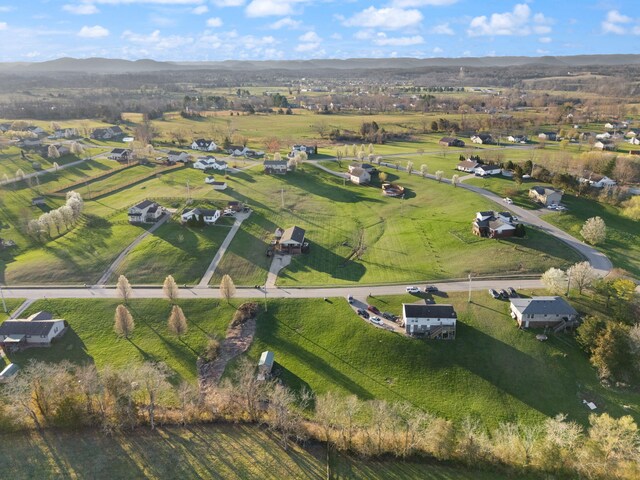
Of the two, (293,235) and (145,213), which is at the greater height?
(145,213)

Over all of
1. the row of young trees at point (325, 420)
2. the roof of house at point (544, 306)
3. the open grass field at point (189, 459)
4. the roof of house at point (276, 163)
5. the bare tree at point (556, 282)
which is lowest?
the open grass field at point (189, 459)

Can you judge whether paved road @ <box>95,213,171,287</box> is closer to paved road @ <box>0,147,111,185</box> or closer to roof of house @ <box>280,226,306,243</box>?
roof of house @ <box>280,226,306,243</box>


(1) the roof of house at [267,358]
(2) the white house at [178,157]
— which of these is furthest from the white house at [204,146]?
(1) the roof of house at [267,358]

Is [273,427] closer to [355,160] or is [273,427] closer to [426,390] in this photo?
[426,390]

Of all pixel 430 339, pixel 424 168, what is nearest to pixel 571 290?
pixel 430 339

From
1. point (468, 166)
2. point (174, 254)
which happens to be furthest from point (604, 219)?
point (174, 254)

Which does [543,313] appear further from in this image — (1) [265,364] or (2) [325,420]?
(1) [265,364]

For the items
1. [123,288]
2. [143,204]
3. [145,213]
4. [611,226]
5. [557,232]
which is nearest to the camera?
[123,288]

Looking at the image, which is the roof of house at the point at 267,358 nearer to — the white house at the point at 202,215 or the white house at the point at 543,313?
the white house at the point at 543,313
